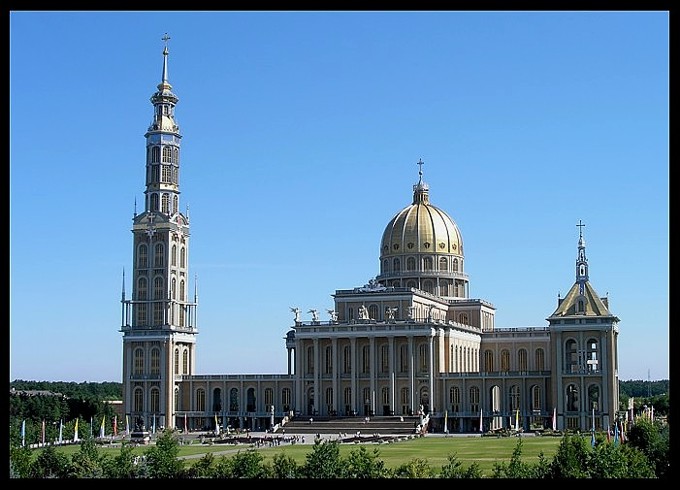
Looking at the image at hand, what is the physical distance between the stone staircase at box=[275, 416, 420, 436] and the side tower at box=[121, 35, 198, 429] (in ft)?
50.4

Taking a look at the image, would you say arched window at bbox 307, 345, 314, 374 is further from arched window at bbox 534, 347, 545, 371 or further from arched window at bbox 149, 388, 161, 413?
arched window at bbox 534, 347, 545, 371

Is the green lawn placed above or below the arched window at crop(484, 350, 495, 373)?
below

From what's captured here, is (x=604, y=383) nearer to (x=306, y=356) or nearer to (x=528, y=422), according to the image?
(x=528, y=422)

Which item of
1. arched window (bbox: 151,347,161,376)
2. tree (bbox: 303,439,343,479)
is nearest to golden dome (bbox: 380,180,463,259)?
arched window (bbox: 151,347,161,376)

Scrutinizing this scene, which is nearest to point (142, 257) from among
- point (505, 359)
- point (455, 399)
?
point (455, 399)

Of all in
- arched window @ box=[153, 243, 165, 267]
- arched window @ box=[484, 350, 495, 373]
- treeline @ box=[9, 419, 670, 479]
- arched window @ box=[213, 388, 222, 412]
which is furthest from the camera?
arched window @ box=[484, 350, 495, 373]

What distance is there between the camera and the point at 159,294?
114312 mm

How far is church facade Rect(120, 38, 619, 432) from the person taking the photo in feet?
341

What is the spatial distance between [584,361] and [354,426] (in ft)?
70.9

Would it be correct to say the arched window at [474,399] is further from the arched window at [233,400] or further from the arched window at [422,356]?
the arched window at [233,400]

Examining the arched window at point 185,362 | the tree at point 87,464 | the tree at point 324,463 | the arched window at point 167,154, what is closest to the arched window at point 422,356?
the arched window at point 185,362

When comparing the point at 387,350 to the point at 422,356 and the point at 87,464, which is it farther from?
the point at 87,464
